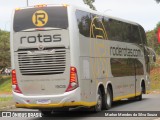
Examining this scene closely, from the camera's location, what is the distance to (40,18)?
1656 cm

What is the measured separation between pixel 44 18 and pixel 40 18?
0.50 ft

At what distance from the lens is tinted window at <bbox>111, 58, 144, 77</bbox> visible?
20.7m

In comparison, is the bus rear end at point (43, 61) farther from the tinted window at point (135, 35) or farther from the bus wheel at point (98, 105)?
the tinted window at point (135, 35)

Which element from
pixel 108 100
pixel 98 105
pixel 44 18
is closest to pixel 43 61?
pixel 44 18

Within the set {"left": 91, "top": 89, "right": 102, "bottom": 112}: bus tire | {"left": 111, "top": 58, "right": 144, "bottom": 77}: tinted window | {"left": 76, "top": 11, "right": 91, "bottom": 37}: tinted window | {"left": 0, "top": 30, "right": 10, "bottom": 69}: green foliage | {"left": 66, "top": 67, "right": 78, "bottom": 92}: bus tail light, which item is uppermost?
{"left": 0, "top": 30, "right": 10, "bottom": 69}: green foliage

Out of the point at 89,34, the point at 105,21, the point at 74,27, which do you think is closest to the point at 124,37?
the point at 105,21

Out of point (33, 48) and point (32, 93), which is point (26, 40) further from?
point (32, 93)

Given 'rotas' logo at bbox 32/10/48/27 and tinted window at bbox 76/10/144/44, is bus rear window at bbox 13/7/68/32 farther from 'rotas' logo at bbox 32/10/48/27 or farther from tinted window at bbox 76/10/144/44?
tinted window at bbox 76/10/144/44

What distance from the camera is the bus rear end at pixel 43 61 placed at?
52.9ft

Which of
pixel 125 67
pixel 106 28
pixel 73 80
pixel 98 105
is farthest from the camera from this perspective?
pixel 125 67

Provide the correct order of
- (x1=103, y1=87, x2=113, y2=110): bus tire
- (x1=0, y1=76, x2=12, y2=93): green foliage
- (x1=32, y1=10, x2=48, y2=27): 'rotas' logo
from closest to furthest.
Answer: (x1=32, y1=10, x2=48, y2=27): 'rotas' logo < (x1=103, y1=87, x2=113, y2=110): bus tire < (x1=0, y1=76, x2=12, y2=93): green foliage

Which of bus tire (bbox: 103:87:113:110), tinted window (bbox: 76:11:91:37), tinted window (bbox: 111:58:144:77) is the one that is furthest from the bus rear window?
tinted window (bbox: 111:58:144:77)

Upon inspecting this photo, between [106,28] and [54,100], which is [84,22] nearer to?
[106,28]

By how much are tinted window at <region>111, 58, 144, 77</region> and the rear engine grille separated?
15.1ft
